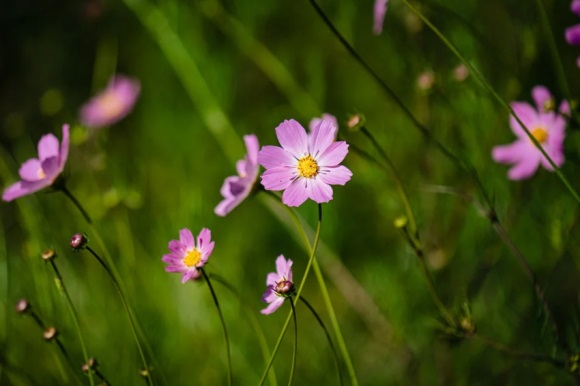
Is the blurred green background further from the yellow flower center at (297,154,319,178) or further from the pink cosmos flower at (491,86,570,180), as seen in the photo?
the yellow flower center at (297,154,319,178)

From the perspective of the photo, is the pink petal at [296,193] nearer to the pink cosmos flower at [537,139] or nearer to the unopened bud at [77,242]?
the unopened bud at [77,242]

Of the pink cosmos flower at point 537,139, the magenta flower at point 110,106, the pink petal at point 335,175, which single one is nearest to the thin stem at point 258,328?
the pink petal at point 335,175

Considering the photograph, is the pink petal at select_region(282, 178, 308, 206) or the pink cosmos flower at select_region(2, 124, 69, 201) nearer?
the pink petal at select_region(282, 178, 308, 206)

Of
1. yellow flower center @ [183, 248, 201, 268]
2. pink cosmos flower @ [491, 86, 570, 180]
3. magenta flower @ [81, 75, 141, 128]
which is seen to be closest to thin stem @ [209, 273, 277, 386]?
yellow flower center @ [183, 248, 201, 268]

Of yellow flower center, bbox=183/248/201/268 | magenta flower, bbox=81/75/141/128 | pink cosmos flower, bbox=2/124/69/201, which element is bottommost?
yellow flower center, bbox=183/248/201/268

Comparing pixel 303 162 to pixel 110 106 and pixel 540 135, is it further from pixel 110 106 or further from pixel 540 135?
pixel 110 106

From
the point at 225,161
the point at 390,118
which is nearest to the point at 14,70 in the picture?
the point at 225,161

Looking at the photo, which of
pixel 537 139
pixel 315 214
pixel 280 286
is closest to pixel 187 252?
pixel 280 286
